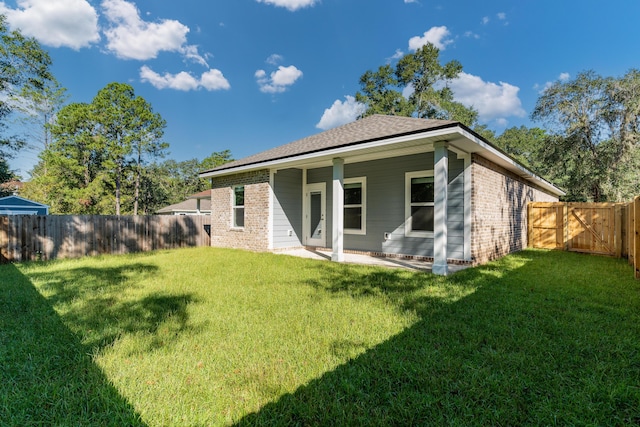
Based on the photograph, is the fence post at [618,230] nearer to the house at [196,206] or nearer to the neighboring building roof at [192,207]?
the house at [196,206]

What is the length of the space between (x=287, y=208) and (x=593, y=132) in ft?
65.0

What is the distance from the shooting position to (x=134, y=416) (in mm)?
1813

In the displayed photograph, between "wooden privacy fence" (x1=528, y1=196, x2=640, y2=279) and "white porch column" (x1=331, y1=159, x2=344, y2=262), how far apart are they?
8405 mm

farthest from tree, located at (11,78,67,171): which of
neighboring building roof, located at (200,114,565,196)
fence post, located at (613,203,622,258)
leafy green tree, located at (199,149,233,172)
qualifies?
fence post, located at (613,203,622,258)

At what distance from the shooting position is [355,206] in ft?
31.7

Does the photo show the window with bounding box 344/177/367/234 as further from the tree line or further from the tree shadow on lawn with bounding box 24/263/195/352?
the tree line

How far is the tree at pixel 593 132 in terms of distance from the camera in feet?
52.9

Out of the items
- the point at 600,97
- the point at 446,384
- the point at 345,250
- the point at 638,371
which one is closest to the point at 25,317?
the point at 446,384

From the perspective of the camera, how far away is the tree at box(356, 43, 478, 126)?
2514 cm

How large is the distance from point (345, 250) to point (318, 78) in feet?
55.4

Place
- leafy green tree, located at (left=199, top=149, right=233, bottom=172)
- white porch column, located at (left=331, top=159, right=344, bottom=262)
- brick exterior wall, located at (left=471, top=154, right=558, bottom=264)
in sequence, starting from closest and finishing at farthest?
brick exterior wall, located at (left=471, top=154, right=558, bottom=264) < white porch column, located at (left=331, top=159, right=344, bottom=262) < leafy green tree, located at (left=199, top=149, right=233, bottom=172)

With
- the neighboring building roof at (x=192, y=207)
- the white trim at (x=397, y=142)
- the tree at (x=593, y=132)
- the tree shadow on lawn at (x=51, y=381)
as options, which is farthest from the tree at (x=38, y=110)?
the tree at (x=593, y=132)

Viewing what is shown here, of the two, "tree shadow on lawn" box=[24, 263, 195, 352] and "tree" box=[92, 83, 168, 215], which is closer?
"tree shadow on lawn" box=[24, 263, 195, 352]

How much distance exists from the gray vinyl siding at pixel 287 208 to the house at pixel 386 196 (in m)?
0.04
